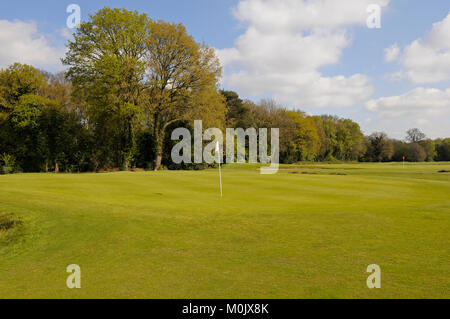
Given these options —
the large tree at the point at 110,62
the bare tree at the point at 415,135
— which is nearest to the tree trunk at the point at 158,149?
the large tree at the point at 110,62

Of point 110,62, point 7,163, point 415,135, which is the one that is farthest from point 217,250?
point 415,135

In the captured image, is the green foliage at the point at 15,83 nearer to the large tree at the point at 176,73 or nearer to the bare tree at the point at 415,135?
the large tree at the point at 176,73

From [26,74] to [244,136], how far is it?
41.3 m

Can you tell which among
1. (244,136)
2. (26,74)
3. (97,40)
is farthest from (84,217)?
(244,136)

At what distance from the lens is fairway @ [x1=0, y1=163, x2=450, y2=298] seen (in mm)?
5055

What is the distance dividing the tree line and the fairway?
90.9 ft

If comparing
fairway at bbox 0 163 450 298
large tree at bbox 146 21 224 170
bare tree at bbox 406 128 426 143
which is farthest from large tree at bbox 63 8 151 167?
bare tree at bbox 406 128 426 143

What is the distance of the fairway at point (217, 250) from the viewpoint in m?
5.05

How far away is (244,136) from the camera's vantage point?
6862 centimetres

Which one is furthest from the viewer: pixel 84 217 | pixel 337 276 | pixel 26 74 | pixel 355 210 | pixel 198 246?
pixel 26 74

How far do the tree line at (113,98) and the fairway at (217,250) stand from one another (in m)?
27.7

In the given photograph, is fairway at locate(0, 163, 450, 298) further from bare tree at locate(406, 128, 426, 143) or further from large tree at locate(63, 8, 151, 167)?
bare tree at locate(406, 128, 426, 143)

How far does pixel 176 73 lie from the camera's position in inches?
1593

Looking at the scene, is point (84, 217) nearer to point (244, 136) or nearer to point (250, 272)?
point (250, 272)
